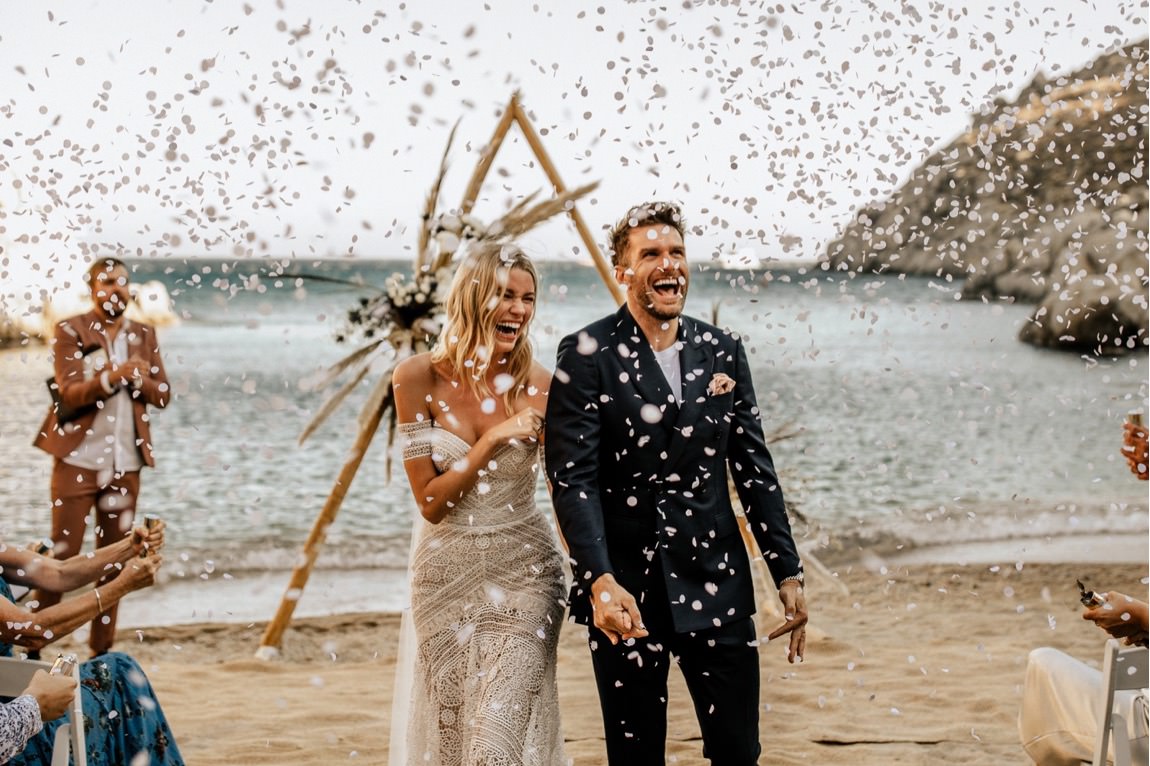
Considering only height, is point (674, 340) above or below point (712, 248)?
below

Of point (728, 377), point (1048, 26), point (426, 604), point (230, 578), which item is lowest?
point (230, 578)

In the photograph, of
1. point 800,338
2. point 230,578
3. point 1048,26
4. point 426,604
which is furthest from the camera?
point 800,338

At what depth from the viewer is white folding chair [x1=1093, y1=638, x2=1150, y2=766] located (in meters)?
2.23

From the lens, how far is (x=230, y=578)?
8.38 metres

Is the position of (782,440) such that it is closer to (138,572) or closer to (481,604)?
(481,604)

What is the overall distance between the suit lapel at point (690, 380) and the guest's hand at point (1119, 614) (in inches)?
34.1

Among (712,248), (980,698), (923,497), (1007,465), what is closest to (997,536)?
(923,497)

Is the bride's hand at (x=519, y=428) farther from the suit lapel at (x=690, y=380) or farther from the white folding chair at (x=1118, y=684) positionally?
the white folding chair at (x=1118, y=684)

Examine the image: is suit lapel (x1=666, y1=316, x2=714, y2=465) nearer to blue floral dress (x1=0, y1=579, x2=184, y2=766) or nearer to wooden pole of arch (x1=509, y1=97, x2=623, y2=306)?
blue floral dress (x1=0, y1=579, x2=184, y2=766)

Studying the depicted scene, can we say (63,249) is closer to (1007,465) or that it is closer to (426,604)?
(426,604)

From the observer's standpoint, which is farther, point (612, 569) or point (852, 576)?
point (852, 576)

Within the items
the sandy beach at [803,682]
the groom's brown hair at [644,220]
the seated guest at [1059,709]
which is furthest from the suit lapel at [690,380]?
the sandy beach at [803,682]

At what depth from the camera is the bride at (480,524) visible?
2.59m

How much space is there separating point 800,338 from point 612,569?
14.5 metres
